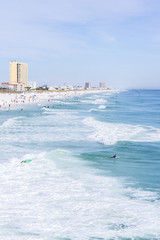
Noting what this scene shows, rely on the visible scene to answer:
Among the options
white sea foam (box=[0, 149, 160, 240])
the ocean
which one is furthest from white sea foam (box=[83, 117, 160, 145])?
white sea foam (box=[0, 149, 160, 240])

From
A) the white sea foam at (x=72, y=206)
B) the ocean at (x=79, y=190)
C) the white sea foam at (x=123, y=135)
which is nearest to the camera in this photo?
the white sea foam at (x=72, y=206)

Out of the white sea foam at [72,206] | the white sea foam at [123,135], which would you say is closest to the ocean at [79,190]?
the white sea foam at [72,206]

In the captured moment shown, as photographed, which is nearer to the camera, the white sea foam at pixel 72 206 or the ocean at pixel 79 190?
the white sea foam at pixel 72 206

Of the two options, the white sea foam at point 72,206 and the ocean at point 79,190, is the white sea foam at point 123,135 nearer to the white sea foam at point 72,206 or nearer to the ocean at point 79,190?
the ocean at point 79,190

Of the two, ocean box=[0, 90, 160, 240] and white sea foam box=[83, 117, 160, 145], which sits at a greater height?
white sea foam box=[83, 117, 160, 145]

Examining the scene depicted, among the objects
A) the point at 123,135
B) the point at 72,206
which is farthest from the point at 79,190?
the point at 123,135

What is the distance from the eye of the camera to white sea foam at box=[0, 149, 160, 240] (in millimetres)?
10219

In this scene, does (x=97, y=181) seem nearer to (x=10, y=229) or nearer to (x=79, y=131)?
(x=10, y=229)

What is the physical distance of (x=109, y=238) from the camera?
32.2 feet

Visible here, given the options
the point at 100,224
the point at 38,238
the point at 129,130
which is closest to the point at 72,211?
the point at 100,224

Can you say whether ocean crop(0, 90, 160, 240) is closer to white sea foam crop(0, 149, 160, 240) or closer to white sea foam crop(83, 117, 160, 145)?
white sea foam crop(0, 149, 160, 240)

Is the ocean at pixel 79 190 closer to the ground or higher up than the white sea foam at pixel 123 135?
closer to the ground

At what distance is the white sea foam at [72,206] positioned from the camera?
1022 centimetres

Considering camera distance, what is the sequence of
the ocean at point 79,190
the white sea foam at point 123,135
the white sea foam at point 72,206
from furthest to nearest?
the white sea foam at point 123,135, the ocean at point 79,190, the white sea foam at point 72,206
